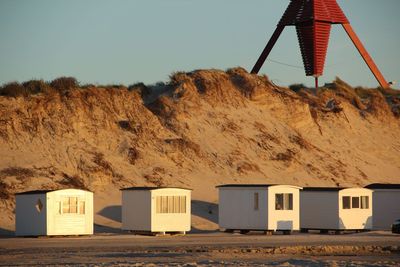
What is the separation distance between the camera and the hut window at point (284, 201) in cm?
5644

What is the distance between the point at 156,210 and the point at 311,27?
1462 inches

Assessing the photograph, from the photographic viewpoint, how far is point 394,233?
5778 centimetres

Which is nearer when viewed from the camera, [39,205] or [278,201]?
[39,205]

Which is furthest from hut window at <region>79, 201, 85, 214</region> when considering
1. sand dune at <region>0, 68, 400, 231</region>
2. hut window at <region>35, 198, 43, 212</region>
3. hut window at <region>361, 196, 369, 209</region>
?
hut window at <region>361, 196, 369, 209</region>

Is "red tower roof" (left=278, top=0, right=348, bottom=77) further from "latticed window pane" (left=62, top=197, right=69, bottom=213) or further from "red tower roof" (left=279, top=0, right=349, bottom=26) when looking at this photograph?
"latticed window pane" (left=62, top=197, right=69, bottom=213)

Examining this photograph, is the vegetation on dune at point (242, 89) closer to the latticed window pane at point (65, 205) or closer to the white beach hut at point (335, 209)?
the latticed window pane at point (65, 205)

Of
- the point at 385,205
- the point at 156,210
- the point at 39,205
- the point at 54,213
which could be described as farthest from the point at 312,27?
the point at 39,205

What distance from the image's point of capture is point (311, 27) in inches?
3435

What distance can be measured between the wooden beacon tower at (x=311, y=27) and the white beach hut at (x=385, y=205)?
2555 centimetres

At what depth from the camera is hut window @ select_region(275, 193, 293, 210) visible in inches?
2222

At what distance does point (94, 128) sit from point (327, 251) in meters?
28.7

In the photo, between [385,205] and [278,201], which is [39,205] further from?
[385,205]

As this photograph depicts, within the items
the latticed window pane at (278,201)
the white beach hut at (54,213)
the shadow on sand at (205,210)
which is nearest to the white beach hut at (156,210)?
the white beach hut at (54,213)

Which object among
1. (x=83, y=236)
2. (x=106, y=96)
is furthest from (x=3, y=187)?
(x=106, y=96)
